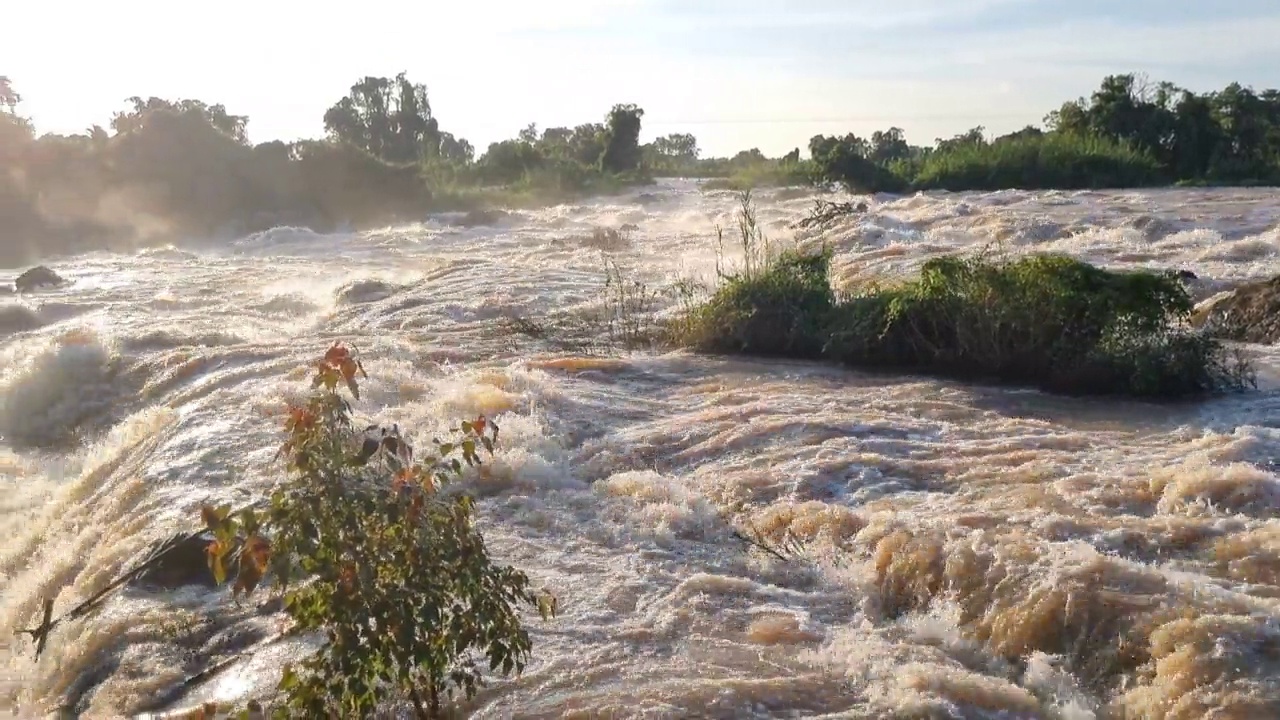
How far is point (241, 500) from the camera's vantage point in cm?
692

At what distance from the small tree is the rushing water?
30.8 inches

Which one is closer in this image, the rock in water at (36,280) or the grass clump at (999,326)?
the grass clump at (999,326)

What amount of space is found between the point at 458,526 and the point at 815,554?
103 inches

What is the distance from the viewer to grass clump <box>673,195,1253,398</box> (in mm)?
8414

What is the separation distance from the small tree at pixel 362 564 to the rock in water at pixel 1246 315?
7.72 metres

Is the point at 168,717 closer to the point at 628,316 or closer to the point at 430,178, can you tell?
the point at 628,316

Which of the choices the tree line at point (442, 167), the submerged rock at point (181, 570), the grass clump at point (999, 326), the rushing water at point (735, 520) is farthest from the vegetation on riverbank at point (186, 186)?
the submerged rock at point (181, 570)

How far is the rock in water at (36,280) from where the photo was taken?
20.8 metres

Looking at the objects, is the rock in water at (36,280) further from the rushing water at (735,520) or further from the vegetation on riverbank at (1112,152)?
the vegetation on riverbank at (1112,152)

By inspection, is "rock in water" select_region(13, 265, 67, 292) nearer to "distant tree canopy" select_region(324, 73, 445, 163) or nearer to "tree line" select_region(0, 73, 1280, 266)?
"tree line" select_region(0, 73, 1280, 266)

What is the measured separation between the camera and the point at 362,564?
12.2 feet

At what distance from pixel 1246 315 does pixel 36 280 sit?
65.0 feet

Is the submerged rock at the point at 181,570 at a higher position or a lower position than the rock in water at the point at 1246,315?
lower

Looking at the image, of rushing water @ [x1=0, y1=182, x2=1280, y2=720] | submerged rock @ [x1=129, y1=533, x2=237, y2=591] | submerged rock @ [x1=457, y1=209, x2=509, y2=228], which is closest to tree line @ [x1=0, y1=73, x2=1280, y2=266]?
submerged rock @ [x1=457, y1=209, x2=509, y2=228]
